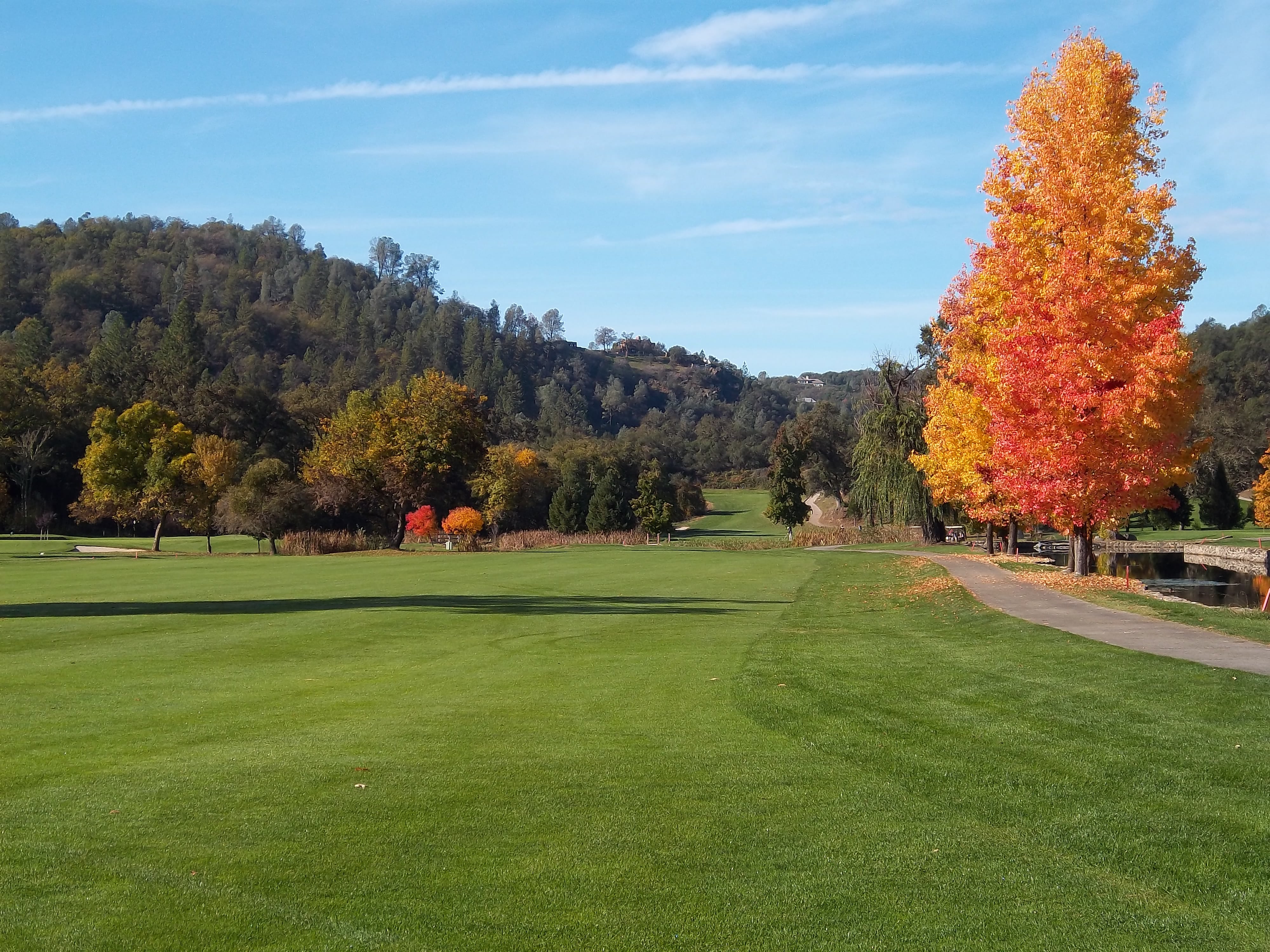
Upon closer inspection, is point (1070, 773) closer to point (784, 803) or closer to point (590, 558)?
point (784, 803)

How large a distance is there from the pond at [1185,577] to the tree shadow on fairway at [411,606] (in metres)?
12.4

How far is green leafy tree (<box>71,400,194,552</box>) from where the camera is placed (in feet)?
209

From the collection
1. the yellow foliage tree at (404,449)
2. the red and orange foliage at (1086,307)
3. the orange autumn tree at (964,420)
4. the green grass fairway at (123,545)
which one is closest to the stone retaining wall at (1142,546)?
the orange autumn tree at (964,420)

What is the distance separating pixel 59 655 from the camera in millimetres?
14453

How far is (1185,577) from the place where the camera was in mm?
43062

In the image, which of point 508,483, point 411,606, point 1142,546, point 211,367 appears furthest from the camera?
point 211,367

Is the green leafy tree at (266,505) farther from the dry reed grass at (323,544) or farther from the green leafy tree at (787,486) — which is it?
the green leafy tree at (787,486)

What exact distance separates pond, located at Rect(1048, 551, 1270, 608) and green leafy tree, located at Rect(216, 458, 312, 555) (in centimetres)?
4025

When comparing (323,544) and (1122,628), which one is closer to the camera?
(1122,628)

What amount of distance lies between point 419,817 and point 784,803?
242cm

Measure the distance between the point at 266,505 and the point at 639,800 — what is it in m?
54.1

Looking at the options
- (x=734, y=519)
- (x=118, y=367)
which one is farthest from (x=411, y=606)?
(x=734, y=519)

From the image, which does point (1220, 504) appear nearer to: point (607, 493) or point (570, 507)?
point (607, 493)

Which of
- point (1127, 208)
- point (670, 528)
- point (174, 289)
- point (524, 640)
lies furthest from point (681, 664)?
point (174, 289)
